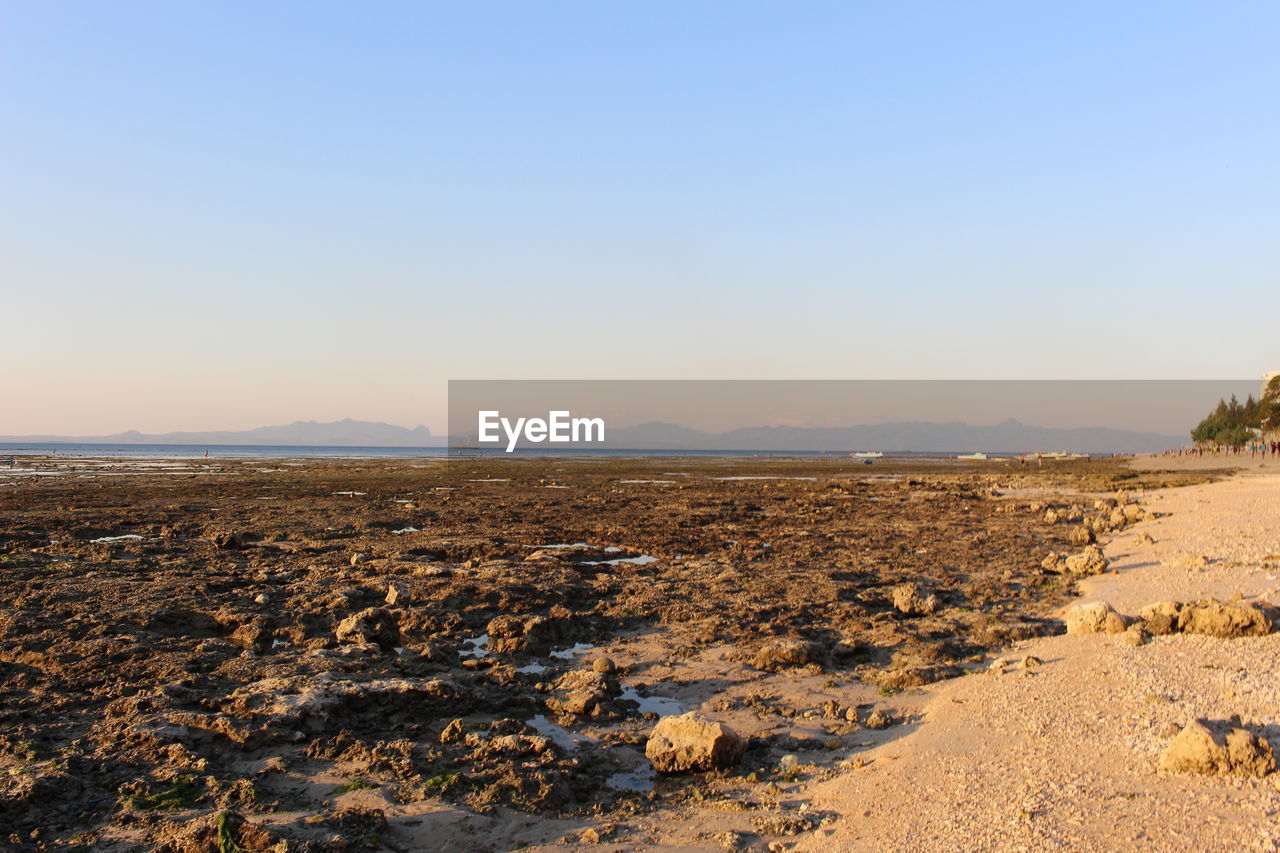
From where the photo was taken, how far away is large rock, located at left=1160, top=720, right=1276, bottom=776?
4828 millimetres

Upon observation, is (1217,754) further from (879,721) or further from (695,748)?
(695,748)

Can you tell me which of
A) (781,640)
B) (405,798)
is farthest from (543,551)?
(405,798)

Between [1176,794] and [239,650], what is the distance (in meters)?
8.33

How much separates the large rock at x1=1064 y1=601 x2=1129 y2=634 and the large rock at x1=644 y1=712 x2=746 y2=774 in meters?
4.87

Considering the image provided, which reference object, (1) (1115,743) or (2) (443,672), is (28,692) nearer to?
(2) (443,672)

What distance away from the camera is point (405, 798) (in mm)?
5242

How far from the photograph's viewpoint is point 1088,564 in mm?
13062

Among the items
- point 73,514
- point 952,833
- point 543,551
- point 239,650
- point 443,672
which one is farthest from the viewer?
point 73,514

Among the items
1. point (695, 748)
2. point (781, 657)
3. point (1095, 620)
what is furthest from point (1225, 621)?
point (695, 748)

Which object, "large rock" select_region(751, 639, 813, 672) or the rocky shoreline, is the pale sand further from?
"large rock" select_region(751, 639, 813, 672)

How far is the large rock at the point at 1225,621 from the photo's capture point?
25.7 feet

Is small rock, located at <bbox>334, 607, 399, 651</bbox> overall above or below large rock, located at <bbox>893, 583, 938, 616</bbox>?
above

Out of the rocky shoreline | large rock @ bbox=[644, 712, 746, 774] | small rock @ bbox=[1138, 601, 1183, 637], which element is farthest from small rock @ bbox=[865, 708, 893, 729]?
small rock @ bbox=[1138, 601, 1183, 637]

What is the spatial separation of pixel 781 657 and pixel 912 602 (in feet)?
10.8
